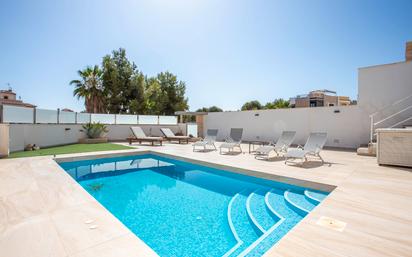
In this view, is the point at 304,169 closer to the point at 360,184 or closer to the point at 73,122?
the point at 360,184

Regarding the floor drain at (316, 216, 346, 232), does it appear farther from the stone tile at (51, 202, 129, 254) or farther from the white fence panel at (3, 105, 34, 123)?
the white fence panel at (3, 105, 34, 123)

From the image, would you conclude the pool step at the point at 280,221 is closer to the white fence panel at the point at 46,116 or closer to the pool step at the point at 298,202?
the pool step at the point at 298,202

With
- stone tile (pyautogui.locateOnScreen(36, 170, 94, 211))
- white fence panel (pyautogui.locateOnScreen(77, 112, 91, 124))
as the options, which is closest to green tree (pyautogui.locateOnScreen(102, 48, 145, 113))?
white fence panel (pyautogui.locateOnScreen(77, 112, 91, 124))

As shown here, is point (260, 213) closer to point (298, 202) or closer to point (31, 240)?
point (298, 202)

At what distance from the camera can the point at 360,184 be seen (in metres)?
4.18

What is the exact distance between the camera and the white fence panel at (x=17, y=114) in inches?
357

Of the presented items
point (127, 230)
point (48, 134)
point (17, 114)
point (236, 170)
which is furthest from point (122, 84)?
point (127, 230)

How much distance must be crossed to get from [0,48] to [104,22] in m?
6.05

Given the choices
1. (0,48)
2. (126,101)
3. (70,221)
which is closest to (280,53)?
Result: (70,221)

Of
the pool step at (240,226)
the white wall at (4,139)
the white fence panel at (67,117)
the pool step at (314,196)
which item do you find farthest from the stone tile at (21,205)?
the white fence panel at (67,117)

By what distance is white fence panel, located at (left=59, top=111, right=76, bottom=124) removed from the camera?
1209cm

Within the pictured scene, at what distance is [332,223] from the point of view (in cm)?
257

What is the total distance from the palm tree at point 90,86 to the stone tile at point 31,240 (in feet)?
82.1

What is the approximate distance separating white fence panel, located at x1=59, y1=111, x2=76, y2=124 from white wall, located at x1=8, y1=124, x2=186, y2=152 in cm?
25
